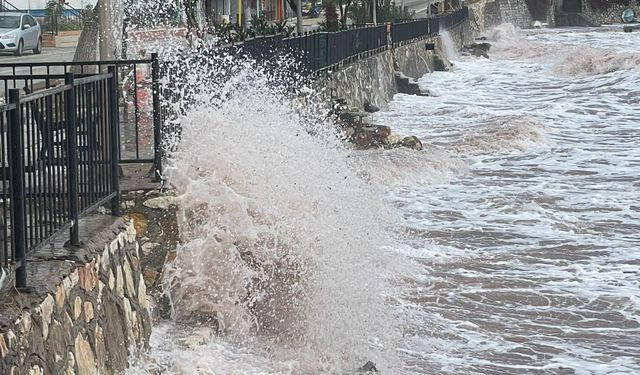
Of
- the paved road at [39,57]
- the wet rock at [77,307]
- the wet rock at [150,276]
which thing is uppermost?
the paved road at [39,57]

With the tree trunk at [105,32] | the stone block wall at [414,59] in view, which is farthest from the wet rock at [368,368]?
the stone block wall at [414,59]

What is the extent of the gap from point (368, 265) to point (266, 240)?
64.4 inches

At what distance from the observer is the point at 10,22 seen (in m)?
33.9

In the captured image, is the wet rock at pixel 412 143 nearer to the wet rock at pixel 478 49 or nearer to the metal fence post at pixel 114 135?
the metal fence post at pixel 114 135

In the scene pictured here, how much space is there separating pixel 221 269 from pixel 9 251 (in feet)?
12.5

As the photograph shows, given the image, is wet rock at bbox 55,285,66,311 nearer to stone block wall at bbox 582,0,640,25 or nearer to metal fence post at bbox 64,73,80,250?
metal fence post at bbox 64,73,80,250

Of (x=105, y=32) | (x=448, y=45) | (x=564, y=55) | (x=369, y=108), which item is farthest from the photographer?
(x=564, y=55)

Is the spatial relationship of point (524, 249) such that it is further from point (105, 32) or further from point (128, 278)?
point (128, 278)

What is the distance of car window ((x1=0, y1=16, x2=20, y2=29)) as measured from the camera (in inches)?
1318

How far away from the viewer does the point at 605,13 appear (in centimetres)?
9688

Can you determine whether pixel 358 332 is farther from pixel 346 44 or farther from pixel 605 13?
pixel 605 13

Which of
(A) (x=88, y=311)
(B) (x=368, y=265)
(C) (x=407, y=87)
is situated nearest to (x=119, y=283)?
(A) (x=88, y=311)

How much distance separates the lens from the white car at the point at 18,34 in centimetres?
3228

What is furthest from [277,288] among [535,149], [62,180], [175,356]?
[535,149]
